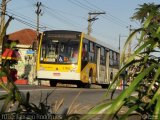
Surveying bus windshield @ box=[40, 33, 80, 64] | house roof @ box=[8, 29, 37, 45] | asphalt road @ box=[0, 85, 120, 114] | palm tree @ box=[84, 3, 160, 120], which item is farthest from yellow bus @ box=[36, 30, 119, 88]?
house roof @ box=[8, 29, 37, 45]

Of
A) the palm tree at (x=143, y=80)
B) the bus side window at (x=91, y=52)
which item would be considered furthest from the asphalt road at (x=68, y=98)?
the bus side window at (x=91, y=52)

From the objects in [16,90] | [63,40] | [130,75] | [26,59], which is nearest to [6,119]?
[16,90]

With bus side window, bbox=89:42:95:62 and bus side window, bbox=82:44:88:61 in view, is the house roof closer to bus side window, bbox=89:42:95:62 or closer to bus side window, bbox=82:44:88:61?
bus side window, bbox=89:42:95:62

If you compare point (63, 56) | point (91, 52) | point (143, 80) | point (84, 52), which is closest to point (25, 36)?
point (91, 52)

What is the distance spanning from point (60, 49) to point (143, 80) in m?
24.1

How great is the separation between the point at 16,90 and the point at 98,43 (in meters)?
27.4

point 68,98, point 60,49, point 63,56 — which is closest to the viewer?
point 68,98

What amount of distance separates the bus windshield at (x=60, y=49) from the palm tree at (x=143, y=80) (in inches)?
939

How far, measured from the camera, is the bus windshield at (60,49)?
1049 inches

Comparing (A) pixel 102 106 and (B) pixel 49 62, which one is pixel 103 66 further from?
(A) pixel 102 106

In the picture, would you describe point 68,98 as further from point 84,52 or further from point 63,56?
point 84,52

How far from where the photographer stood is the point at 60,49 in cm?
2659

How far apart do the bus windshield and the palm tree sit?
23.8 metres

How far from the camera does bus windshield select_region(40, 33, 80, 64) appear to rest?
2666 cm
